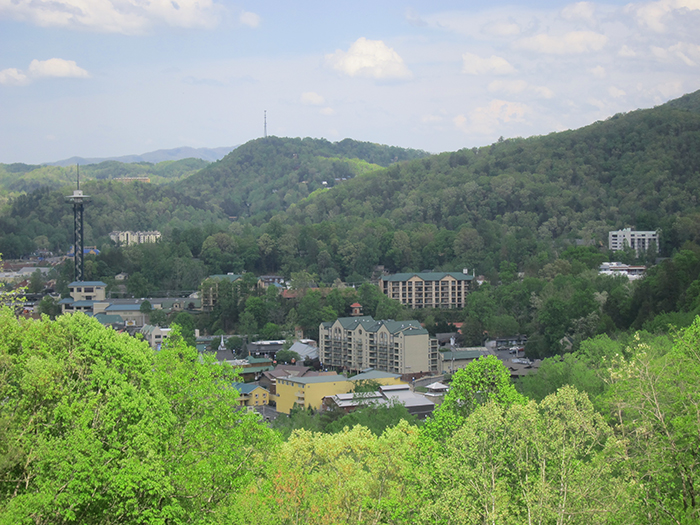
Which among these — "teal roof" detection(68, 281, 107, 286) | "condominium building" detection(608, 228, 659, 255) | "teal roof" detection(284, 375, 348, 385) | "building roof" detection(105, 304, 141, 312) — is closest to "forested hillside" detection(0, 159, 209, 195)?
"teal roof" detection(68, 281, 107, 286)

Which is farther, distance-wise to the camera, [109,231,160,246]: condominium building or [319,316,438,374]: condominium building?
[109,231,160,246]: condominium building

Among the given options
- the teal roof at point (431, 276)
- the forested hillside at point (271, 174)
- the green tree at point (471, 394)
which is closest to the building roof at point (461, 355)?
the teal roof at point (431, 276)

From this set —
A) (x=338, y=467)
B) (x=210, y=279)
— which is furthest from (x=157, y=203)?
(x=338, y=467)

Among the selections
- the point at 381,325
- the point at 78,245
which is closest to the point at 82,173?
the point at 78,245

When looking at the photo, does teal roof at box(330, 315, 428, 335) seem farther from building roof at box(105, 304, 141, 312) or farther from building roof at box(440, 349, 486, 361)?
building roof at box(105, 304, 141, 312)

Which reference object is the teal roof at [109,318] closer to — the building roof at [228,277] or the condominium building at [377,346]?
the building roof at [228,277]

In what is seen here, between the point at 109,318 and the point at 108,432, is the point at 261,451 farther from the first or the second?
the point at 109,318
